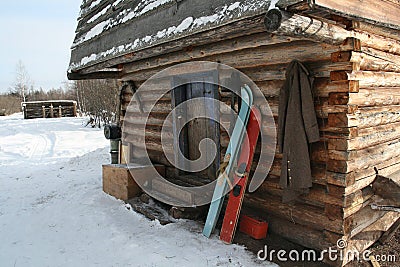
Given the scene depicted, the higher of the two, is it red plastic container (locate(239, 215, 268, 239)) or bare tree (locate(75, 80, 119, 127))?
bare tree (locate(75, 80, 119, 127))

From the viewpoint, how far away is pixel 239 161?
4.10 m

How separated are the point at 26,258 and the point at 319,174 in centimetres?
344

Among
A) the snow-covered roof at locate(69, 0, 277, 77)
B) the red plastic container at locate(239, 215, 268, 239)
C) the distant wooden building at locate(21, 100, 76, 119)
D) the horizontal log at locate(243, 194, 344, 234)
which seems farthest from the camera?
the distant wooden building at locate(21, 100, 76, 119)

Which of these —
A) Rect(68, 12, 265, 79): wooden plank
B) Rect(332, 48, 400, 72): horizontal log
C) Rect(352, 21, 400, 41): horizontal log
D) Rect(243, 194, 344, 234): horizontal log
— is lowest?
Rect(243, 194, 344, 234): horizontal log

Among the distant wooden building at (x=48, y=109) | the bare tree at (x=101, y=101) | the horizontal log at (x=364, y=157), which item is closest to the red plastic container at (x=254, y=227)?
the horizontal log at (x=364, y=157)

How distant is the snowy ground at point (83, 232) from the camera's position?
3.69 metres

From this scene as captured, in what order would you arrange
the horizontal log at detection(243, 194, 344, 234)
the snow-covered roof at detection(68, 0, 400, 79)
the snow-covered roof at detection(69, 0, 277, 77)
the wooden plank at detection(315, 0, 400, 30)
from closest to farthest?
1. the wooden plank at detection(315, 0, 400, 30)
2. the snow-covered roof at detection(68, 0, 400, 79)
3. the snow-covered roof at detection(69, 0, 277, 77)
4. the horizontal log at detection(243, 194, 344, 234)

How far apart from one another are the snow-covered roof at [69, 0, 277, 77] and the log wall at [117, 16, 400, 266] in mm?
646

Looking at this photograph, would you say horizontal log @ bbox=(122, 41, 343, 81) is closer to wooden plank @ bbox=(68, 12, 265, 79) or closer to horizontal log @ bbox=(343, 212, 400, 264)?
A: wooden plank @ bbox=(68, 12, 265, 79)

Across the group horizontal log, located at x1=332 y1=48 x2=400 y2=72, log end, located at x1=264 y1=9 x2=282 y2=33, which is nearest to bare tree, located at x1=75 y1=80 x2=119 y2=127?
horizontal log, located at x1=332 y1=48 x2=400 y2=72

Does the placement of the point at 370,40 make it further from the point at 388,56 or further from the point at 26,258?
the point at 26,258

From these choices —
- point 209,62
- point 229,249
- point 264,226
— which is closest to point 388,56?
point 209,62

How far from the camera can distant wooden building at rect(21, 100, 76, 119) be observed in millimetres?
24698

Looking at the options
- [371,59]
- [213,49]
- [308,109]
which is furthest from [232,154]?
[371,59]
